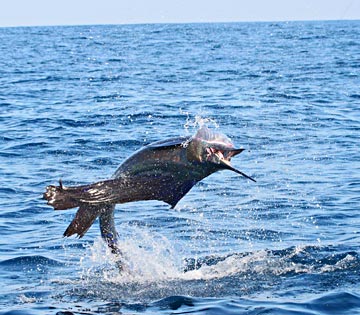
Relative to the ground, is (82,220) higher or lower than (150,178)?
lower

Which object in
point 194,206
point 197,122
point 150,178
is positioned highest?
point 197,122

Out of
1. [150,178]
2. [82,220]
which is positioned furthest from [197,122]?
[82,220]

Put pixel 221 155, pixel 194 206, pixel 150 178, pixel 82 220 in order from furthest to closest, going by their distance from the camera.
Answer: pixel 194 206, pixel 82 220, pixel 150 178, pixel 221 155

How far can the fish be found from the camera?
8.62 meters

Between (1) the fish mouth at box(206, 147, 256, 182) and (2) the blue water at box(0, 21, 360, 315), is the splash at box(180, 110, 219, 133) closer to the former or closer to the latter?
(2) the blue water at box(0, 21, 360, 315)

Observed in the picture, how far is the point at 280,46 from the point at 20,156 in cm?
4167

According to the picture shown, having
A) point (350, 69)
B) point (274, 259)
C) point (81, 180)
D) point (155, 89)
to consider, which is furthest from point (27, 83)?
point (274, 259)

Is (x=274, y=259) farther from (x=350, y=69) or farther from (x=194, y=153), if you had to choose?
(x=350, y=69)

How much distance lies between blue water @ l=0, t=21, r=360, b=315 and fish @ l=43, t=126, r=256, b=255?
0.70 meters

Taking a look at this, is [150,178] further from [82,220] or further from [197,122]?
[197,122]

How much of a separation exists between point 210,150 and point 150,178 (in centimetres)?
75

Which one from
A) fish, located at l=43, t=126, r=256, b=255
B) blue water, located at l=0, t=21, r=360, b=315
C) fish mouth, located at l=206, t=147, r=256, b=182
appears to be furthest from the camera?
blue water, located at l=0, t=21, r=360, b=315

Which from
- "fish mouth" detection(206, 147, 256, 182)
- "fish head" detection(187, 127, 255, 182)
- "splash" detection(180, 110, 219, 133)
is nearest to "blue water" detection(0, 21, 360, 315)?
"splash" detection(180, 110, 219, 133)

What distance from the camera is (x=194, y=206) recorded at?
14164mm
